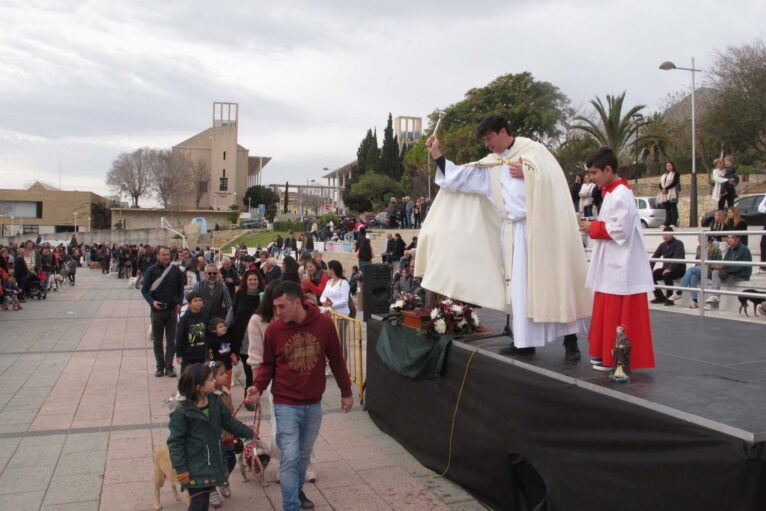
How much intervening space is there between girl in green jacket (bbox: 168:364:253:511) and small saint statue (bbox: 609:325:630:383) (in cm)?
276

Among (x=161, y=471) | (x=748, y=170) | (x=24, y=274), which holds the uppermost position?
(x=748, y=170)

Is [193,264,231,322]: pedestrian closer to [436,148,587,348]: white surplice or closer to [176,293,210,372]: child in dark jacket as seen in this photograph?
[176,293,210,372]: child in dark jacket

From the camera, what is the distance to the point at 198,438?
4512 mm

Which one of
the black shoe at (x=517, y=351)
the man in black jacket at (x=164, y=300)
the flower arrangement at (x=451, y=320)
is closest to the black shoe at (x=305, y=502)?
the flower arrangement at (x=451, y=320)

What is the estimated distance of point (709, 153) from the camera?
34.3 meters

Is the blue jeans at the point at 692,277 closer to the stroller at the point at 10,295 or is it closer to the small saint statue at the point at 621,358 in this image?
the small saint statue at the point at 621,358

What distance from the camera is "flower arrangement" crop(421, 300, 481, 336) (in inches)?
233

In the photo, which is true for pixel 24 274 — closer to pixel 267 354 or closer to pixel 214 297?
pixel 214 297

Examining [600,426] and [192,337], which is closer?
[600,426]

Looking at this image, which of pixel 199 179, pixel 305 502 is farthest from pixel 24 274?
pixel 199 179

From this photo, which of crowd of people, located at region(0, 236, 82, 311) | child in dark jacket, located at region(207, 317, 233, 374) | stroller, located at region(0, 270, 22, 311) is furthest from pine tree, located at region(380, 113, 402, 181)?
child in dark jacket, located at region(207, 317, 233, 374)

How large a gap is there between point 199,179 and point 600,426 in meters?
97.6

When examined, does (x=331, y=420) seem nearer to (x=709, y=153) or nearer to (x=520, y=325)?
(x=520, y=325)

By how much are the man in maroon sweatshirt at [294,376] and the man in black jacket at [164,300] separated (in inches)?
224
